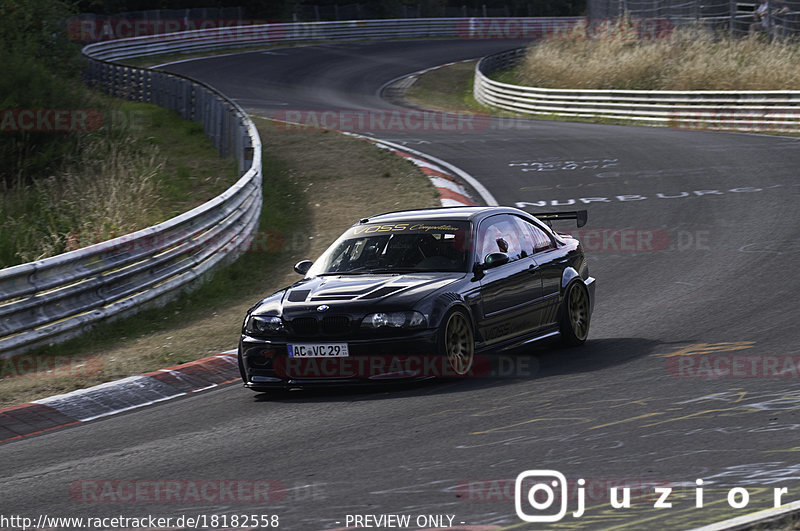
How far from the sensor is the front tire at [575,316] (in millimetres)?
→ 9953

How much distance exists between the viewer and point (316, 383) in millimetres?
8297

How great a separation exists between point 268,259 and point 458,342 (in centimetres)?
695

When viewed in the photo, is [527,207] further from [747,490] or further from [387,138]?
[747,490]

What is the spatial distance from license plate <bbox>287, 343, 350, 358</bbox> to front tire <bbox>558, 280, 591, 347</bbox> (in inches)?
100

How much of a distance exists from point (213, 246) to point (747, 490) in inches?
387

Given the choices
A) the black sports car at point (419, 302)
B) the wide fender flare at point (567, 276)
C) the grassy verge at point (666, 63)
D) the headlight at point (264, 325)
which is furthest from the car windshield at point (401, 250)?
the grassy verge at point (666, 63)

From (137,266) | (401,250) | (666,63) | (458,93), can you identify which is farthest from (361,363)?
(458,93)

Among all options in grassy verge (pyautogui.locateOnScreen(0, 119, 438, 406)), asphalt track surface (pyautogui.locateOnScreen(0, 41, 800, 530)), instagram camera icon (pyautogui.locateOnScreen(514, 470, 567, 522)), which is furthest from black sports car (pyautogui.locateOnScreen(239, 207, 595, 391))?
instagram camera icon (pyautogui.locateOnScreen(514, 470, 567, 522))

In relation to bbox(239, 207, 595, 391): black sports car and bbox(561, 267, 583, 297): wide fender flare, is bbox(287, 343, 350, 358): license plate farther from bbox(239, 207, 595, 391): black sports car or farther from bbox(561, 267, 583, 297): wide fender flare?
bbox(561, 267, 583, 297): wide fender flare

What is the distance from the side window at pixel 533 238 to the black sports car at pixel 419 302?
0.5 inches

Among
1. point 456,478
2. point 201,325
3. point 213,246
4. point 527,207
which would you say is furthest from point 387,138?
point 456,478

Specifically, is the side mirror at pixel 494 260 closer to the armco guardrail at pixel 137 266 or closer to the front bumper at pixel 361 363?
the front bumper at pixel 361 363

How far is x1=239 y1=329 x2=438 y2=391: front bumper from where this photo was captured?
8.16m

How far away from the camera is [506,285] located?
9.31 meters
